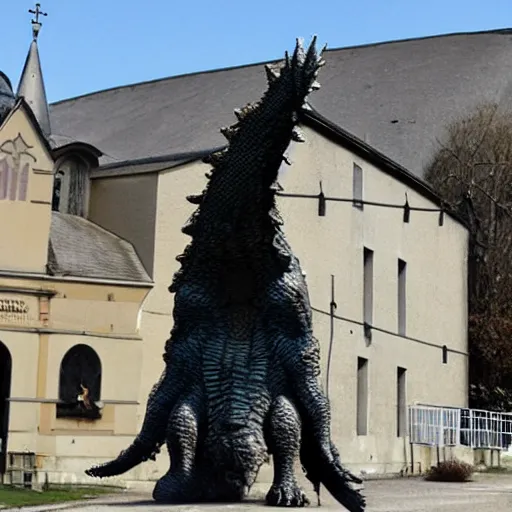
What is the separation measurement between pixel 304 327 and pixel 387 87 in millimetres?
30312

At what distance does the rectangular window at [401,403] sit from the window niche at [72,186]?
A: 10.1m

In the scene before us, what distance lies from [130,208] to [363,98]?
17209mm

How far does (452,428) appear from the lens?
97.6 ft

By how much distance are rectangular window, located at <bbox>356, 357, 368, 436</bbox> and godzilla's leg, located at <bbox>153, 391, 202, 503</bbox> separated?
730 inches

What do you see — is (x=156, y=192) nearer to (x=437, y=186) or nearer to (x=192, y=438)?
(x=192, y=438)

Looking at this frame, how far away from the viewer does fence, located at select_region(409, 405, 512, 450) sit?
29.6 m

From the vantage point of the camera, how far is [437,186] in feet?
116

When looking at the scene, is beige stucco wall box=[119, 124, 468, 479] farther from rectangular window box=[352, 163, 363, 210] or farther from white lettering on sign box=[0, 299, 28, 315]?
white lettering on sign box=[0, 299, 28, 315]

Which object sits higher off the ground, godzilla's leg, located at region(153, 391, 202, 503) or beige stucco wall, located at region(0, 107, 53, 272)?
beige stucco wall, located at region(0, 107, 53, 272)

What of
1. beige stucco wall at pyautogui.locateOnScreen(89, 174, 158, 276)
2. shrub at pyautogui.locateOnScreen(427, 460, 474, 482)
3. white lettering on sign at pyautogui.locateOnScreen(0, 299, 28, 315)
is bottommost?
shrub at pyautogui.locateOnScreen(427, 460, 474, 482)

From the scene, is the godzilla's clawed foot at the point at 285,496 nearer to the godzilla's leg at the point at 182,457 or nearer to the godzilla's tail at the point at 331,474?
the godzilla's tail at the point at 331,474


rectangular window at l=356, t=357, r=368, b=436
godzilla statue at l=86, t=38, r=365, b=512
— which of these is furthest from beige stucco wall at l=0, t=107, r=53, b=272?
godzilla statue at l=86, t=38, r=365, b=512

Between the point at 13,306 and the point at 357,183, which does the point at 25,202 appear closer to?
the point at 13,306

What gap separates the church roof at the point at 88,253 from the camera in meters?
20.7
